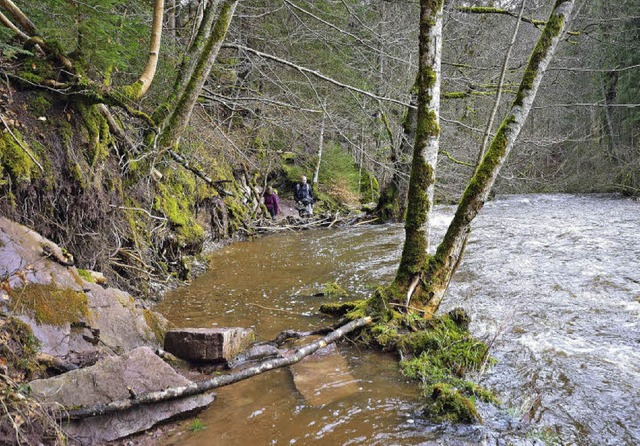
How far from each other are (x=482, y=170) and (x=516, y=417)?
261 centimetres

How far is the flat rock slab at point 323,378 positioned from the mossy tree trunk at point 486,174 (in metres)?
1.40

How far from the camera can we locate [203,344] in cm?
377

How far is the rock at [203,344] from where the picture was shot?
3746mm

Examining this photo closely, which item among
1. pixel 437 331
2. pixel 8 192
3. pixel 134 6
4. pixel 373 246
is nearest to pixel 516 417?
pixel 437 331

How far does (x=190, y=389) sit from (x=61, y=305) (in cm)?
141

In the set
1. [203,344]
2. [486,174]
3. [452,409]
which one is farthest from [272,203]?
[452,409]

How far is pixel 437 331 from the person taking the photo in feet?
14.4

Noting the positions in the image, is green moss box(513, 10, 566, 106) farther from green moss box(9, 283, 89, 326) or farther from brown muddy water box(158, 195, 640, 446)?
green moss box(9, 283, 89, 326)

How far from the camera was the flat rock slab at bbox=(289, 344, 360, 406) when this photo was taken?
333cm

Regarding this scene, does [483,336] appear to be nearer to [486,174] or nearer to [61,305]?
[486,174]

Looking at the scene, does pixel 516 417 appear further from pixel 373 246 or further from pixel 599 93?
pixel 599 93

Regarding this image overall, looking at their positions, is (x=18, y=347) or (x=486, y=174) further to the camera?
(x=486, y=174)

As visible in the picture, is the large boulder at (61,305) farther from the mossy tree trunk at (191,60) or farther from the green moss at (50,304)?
the mossy tree trunk at (191,60)

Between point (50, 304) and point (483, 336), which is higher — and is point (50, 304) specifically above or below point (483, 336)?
above
